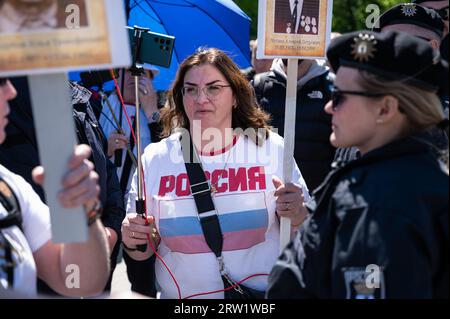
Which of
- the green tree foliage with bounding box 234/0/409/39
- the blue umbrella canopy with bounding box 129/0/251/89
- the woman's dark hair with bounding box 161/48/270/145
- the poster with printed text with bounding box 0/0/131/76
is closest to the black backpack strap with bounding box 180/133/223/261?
the woman's dark hair with bounding box 161/48/270/145

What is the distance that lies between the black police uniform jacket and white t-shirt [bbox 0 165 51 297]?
0.83m

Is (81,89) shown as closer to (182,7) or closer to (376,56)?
(182,7)

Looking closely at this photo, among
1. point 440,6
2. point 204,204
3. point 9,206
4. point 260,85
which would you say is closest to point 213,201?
point 204,204

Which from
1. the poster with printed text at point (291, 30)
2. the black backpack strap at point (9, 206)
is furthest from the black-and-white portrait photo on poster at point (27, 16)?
the poster with printed text at point (291, 30)

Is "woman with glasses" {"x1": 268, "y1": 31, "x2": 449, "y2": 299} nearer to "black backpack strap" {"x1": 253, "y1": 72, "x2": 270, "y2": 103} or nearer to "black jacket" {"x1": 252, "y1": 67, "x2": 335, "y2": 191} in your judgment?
"black jacket" {"x1": 252, "y1": 67, "x2": 335, "y2": 191}

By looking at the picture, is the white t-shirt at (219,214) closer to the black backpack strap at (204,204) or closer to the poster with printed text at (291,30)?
the black backpack strap at (204,204)

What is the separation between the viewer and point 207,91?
3.29 m

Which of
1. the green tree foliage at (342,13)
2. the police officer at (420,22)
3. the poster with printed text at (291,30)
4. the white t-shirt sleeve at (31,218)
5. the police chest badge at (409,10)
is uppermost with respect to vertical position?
the green tree foliage at (342,13)

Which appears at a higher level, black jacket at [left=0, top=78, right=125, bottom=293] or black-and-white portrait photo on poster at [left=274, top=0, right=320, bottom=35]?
black-and-white portrait photo on poster at [left=274, top=0, right=320, bottom=35]

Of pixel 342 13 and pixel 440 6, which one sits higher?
pixel 342 13

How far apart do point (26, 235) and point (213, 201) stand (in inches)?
39.2

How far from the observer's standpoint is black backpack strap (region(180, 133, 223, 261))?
2.87 m

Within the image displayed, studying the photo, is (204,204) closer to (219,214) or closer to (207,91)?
(219,214)

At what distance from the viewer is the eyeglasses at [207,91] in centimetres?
328
